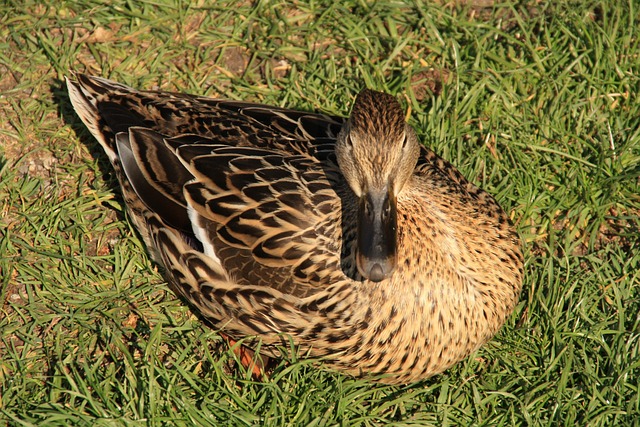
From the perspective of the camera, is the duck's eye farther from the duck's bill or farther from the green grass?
the green grass

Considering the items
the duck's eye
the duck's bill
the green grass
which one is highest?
the duck's eye

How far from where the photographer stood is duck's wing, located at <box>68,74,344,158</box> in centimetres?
426

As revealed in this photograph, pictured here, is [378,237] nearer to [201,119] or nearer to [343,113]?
[201,119]

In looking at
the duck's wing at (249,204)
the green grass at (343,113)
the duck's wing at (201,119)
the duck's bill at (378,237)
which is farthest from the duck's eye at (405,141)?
the green grass at (343,113)

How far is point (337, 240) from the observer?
3795mm

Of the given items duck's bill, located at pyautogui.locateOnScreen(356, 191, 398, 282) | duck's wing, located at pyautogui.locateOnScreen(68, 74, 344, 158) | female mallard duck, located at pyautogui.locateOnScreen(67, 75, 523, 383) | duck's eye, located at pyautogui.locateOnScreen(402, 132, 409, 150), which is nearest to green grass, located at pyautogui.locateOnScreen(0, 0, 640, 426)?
female mallard duck, located at pyautogui.locateOnScreen(67, 75, 523, 383)

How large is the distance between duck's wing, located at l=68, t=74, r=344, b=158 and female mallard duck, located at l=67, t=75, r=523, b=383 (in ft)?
0.07

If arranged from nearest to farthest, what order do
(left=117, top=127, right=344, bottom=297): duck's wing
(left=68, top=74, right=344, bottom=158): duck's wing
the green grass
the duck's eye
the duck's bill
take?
the duck's bill → the duck's eye → (left=117, top=127, right=344, bottom=297): duck's wing → the green grass → (left=68, top=74, right=344, bottom=158): duck's wing

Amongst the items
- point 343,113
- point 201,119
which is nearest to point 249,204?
point 201,119

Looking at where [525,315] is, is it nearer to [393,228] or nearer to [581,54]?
[393,228]

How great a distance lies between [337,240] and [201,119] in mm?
1107

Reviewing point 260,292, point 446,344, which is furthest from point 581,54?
point 260,292

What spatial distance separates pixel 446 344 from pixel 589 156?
1.74 meters

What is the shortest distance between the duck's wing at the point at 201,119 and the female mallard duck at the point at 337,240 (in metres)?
0.02
